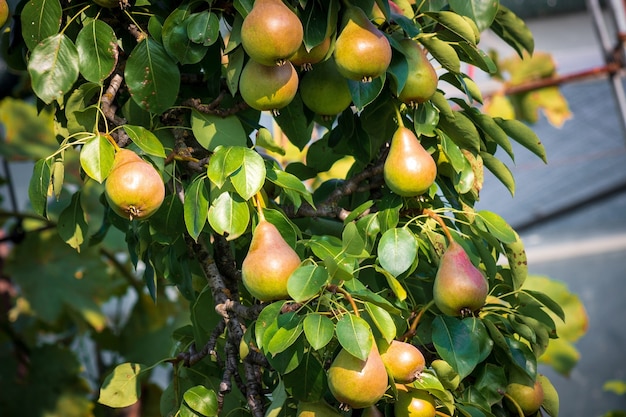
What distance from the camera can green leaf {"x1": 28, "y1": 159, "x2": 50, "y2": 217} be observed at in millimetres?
786

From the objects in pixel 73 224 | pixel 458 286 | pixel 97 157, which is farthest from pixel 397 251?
pixel 73 224

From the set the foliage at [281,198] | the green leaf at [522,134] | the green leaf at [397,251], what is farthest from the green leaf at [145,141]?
the green leaf at [522,134]

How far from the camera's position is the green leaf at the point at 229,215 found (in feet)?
2.46

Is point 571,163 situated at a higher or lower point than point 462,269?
lower

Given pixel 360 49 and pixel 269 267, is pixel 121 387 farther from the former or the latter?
pixel 360 49

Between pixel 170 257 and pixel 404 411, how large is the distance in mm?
341

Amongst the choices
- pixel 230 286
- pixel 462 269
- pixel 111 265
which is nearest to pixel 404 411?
pixel 462 269

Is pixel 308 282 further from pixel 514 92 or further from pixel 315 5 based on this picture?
pixel 514 92

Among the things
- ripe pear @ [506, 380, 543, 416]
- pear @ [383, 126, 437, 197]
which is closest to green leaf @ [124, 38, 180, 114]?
pear @ [383, 126, 437, 197]

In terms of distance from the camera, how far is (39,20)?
816 mm

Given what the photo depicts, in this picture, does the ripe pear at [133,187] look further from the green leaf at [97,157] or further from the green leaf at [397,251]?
the green leaf at [397,251]

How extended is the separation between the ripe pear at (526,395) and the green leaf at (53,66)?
21.5 inches

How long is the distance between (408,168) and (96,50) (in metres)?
0.33

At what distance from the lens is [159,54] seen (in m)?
0.84
